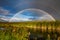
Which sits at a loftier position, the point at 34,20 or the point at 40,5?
the point at 40,5

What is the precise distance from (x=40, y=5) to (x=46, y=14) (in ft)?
0.49

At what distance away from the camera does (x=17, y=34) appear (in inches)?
71.2

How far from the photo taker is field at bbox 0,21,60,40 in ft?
5.90

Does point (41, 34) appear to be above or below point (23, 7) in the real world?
below

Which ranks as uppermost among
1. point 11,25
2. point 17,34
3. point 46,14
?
point 46,14

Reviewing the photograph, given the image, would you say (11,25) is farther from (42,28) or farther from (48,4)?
(48,4)

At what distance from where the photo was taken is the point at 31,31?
5.96 feet

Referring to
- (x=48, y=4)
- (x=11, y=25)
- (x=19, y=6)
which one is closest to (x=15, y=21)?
(x=11, y=25)

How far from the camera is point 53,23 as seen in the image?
71.7 inches

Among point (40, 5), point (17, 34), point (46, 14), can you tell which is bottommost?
point (17, 34)

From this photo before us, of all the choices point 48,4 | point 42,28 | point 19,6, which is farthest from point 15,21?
point 48,4

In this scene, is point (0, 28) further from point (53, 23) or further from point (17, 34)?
point (53, 23)

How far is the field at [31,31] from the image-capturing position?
5.90ft

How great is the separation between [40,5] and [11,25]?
1.60 feet
